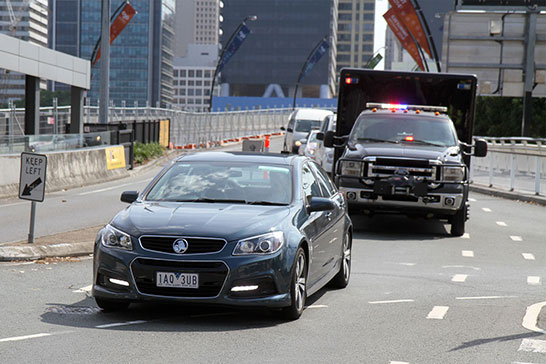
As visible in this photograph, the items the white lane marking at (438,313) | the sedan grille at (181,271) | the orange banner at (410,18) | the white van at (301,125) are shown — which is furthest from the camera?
the white van at (301,125)

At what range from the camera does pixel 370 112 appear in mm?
18359

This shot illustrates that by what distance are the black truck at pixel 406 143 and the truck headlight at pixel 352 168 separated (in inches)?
0.7

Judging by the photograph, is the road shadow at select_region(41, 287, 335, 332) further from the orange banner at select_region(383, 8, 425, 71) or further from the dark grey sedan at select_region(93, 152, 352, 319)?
the orange banner at select_region(383, 8, 425, 71)

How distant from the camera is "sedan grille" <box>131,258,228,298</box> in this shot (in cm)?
805

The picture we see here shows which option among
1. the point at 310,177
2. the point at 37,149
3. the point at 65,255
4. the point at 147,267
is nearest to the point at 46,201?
the point at 37,149

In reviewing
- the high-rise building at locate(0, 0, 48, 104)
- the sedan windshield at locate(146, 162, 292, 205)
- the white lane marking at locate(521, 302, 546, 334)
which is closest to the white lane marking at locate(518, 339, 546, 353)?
the white lane marking at locate(521, 302, 546, 334)

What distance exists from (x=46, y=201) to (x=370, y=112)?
857 cm

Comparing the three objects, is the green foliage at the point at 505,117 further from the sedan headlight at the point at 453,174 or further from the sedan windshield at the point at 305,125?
the sedan headlight at the point at 453,174

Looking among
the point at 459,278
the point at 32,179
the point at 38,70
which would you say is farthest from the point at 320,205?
the point at 38,70

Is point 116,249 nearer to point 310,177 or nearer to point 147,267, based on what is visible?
point 147,267

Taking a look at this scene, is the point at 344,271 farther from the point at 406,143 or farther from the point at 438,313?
the point at 406,143

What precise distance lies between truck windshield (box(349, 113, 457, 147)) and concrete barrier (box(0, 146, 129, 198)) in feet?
33.2

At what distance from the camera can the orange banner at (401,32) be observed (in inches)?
1903

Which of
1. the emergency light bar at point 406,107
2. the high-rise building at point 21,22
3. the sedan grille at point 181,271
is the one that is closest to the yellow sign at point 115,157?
the emergency light bar at point 406,107
